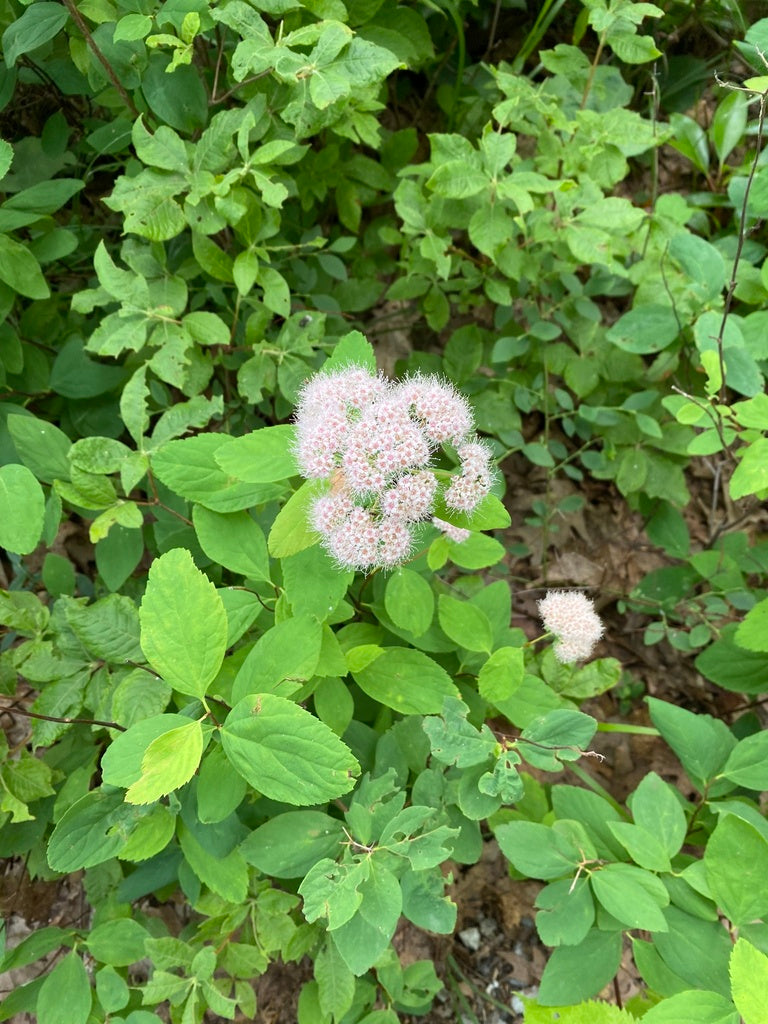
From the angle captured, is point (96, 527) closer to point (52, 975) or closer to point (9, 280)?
point (9, 280)

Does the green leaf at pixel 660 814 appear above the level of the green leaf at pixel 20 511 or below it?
below

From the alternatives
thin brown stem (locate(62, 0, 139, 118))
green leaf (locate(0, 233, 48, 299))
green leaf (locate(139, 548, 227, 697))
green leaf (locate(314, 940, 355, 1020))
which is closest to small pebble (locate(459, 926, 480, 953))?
green leaf (locate(314, 940, 355, 1020))

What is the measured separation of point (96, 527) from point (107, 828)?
62cm

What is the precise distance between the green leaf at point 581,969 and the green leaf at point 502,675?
539 millimetres

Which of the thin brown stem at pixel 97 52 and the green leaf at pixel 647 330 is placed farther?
the green leaf at pixel 647 330

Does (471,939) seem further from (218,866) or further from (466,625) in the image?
(466,625)

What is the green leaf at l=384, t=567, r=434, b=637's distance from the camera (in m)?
1.49

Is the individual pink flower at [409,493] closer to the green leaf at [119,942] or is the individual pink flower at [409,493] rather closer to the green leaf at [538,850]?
the green leaf at [538,850]

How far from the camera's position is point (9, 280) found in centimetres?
170

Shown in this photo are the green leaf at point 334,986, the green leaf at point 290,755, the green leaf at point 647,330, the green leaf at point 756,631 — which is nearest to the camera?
the green leaf at point 290,755

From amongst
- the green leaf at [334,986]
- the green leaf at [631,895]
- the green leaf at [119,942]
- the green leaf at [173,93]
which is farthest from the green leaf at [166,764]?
the green leaf at [173,93]

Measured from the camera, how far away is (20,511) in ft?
4.54

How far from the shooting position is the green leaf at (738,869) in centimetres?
137

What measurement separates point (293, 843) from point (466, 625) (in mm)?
579
